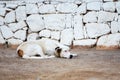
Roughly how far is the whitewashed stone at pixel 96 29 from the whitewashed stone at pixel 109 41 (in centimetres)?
16

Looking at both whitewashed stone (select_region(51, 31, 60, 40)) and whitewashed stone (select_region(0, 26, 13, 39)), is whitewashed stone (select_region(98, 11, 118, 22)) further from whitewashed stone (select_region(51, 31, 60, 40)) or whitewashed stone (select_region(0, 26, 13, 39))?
whitewashed stone (select_region(0, 26, 13, 39))

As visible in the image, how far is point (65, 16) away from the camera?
30.7 feet

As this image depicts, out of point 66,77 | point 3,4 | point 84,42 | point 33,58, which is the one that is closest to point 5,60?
point 33,58

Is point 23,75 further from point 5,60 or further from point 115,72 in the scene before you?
point 5,60

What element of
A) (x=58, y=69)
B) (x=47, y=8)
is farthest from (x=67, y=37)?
(x=58, y=69)

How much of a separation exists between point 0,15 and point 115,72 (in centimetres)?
576

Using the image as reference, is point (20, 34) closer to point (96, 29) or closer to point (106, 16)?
point (96, 29)

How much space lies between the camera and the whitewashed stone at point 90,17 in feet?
30.1

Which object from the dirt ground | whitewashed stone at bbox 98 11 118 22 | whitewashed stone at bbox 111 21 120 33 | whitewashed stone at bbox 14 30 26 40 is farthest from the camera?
whitewashed stone at bbox 14 30 26 40

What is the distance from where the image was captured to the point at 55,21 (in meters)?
9.43

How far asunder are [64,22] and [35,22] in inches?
34.8

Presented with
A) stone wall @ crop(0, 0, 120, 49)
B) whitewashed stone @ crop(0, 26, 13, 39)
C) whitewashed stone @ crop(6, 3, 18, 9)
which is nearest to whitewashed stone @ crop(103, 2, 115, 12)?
stone wall @ crop(0, 0, 120, 49)

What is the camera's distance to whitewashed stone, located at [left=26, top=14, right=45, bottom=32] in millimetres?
9519

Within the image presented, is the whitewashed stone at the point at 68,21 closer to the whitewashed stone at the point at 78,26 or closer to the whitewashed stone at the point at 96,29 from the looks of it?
the whitewashed stone at the point at 78,26
